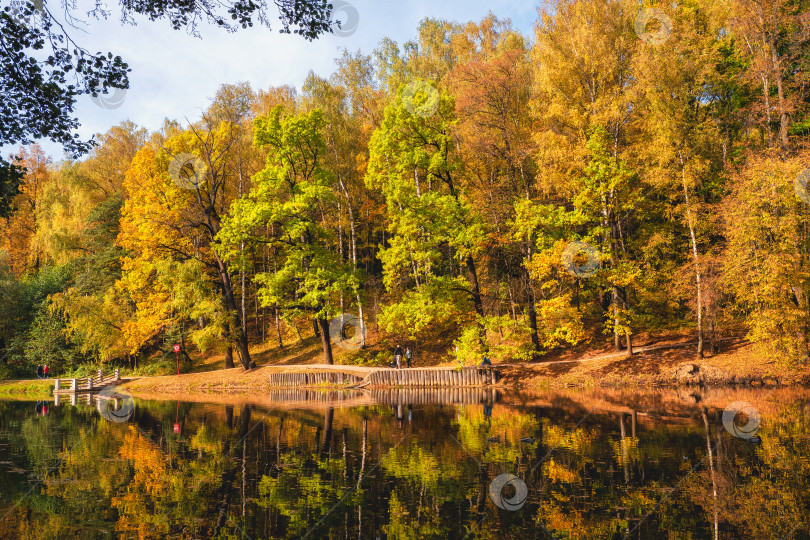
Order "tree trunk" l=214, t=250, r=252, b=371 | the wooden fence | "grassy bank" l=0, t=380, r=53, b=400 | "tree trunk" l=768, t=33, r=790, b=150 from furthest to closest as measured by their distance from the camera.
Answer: "grassy bank" l=0, t=380, r=53, b=400, the wooden fence, "tree trunk" l=214, t=250, r=252, b=371, "tree trunk" l=768, t=33, r=790, b=150

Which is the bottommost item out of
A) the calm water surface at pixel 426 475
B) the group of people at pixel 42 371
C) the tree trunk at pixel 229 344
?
the calm water surface at pixel 426 475

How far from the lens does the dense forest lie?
74.5 ft

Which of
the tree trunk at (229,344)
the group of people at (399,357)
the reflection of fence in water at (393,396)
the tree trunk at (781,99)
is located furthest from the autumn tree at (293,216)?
the tree trunk at (781,99)

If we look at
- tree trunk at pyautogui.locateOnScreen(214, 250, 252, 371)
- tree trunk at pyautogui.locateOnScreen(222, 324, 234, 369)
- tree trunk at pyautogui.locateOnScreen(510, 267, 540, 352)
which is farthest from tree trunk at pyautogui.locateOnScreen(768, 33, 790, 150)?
tree trunk at pyautogui.locateOnScreen(222, 324, 234, 369)

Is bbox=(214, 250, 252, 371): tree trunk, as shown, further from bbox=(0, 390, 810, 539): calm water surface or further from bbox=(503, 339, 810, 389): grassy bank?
bbox=(503, 339, 810, 389): grassy bank

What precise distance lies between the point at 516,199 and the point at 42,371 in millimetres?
37888

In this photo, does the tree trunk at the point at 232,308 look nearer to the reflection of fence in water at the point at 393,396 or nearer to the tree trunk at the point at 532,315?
the reflection of fence in water at the point at 393,396

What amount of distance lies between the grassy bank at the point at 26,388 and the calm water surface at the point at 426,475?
71.7 feet

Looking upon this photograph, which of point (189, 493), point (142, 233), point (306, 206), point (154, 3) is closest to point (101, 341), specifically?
point (142, 233)

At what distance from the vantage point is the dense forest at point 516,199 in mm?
22719

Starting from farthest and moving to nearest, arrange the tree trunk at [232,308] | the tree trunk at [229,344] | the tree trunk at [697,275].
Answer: the tree trunk at [232,308]
the tree trunk at [229,344]
the tree trunk at [697,275]

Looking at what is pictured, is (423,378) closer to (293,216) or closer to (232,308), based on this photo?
(293,216)

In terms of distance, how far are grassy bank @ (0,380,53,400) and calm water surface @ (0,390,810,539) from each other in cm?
2187

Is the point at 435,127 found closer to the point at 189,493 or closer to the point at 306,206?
the point at 306,206
